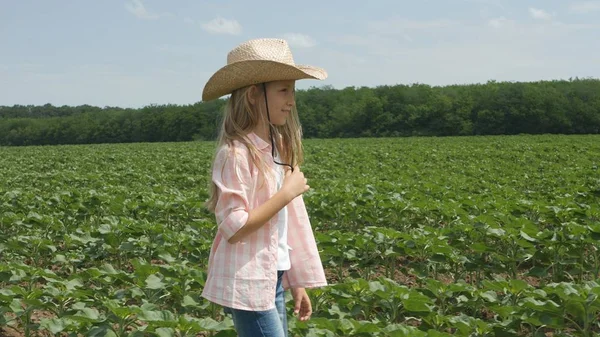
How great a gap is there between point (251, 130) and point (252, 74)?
0.22 meters

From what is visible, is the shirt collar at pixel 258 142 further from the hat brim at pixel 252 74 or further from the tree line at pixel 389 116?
the tree line at pixel 389 116

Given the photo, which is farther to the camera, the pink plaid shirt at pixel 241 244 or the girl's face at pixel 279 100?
the girl's face at pixel 279 100

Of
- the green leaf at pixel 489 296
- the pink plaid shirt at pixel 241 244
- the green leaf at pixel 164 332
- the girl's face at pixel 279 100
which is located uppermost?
the girl's face at pixel 279 100

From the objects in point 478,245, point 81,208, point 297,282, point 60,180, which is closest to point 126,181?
point 60,180

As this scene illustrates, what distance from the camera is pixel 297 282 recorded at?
2945mm

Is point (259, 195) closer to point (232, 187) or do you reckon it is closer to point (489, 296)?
point (232, 187)

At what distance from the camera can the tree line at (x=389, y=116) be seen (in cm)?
7238

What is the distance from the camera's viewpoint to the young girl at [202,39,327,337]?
2.61 m

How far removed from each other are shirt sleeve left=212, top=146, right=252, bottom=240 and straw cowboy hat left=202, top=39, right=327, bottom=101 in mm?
299

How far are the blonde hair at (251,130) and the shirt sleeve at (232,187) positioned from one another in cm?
4

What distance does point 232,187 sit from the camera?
8.54 ft

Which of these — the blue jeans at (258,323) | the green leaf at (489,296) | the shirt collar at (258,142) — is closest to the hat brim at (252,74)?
the shirt collar at (258,142)

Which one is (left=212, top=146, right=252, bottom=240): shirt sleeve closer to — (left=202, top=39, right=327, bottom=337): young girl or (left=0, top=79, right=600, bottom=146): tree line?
(left=202, top=39, right=327, bottom=337): young girl

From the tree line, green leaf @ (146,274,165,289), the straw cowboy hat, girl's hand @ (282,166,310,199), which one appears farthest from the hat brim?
the tree line
